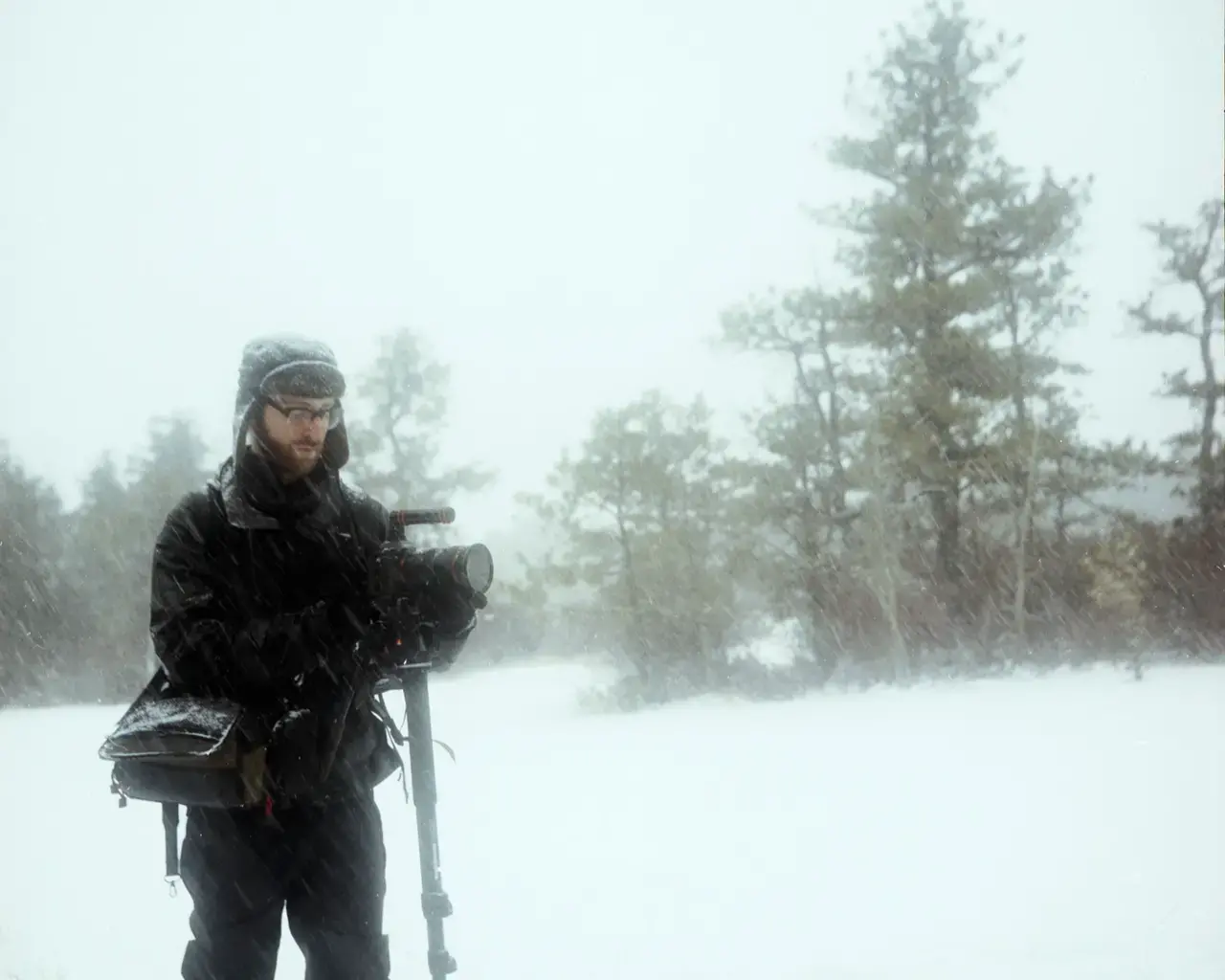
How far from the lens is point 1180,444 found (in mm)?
11391

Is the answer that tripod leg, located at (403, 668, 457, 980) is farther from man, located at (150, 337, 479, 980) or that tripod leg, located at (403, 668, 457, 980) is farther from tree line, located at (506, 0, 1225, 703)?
tree line, located at (506, 0, 1225, 703)

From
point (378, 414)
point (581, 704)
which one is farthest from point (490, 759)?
point (378, 414)

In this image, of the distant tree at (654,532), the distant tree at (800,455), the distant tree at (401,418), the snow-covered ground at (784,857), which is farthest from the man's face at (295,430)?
the distant tree at (401,418)

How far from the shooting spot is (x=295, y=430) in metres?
1.50

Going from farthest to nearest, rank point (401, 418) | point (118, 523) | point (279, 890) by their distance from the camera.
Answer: point (118, 523) → point (401, 418) → point (279, 890)

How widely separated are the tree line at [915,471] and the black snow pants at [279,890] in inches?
366

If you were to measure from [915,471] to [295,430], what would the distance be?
10708mm

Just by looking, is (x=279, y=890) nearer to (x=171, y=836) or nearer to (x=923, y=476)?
(x=171, y=836)

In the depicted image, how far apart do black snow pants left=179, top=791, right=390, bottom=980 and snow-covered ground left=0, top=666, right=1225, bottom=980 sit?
152 centimetres

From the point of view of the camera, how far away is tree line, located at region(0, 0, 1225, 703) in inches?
428

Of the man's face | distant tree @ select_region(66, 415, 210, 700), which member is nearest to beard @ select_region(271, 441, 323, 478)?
the man's face

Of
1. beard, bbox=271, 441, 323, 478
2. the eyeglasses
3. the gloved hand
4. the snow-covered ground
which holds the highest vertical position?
the eyeglasses

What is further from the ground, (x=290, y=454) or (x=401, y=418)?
(x=401, y=418)

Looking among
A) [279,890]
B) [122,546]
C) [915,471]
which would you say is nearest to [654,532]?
Result: [915,471]
